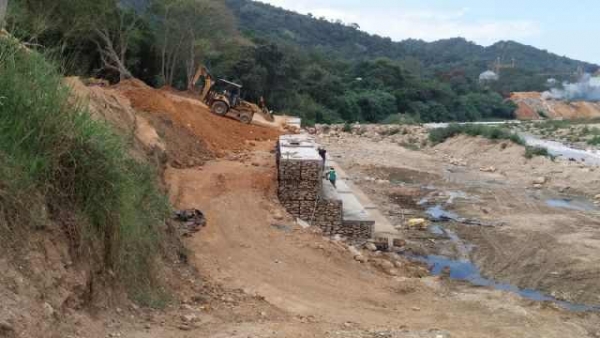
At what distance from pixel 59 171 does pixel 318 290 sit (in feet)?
18.1

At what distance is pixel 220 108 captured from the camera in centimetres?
2666

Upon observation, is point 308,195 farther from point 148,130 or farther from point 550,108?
point 550,108

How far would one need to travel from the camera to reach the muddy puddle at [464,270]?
12452mm

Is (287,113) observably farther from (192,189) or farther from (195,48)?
(192,189)

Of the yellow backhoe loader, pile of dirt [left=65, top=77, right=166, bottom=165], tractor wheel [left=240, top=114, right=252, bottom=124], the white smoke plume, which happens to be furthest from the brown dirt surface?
the white smoke plume

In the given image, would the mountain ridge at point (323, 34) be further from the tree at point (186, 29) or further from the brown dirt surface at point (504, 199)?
the brown dirt surface at point (504, 199)

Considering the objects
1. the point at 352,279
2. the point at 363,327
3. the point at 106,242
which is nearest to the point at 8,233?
the point at 106,242

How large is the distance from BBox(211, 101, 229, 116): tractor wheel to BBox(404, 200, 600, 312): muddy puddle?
36.5ft

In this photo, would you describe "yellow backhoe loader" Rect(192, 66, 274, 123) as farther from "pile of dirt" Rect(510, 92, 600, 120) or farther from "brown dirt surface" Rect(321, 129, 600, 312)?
"pile of dirt" Rect(510, 92, 600, 120)

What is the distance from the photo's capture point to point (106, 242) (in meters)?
6.32

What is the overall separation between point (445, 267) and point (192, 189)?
18.5ft

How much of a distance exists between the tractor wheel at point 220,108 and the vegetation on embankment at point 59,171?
19821mm

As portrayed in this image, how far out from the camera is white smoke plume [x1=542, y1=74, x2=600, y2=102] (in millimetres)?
108125

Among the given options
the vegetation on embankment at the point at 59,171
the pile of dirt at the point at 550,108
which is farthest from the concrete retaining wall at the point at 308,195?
the pile of dirt at the point at 550,108
